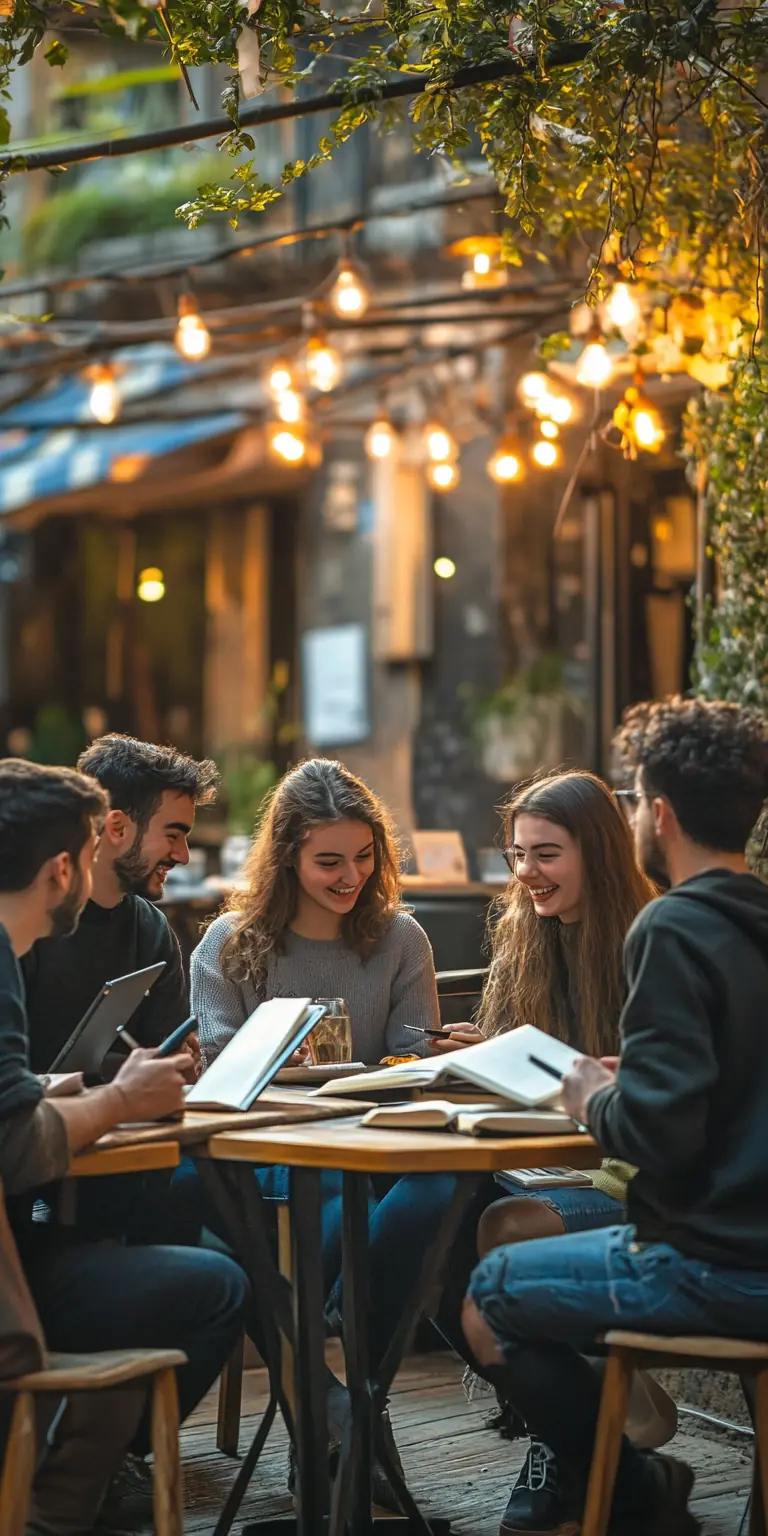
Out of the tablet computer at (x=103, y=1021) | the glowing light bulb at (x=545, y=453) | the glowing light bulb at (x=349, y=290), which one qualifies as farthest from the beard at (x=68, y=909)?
the glowing light bulb at (x=349, y=290)

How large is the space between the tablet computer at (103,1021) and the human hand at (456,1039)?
909 millimetres

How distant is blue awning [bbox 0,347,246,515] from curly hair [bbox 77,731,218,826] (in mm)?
7095

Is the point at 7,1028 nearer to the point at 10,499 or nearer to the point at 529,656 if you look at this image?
the point at 529,656

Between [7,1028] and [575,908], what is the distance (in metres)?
1.57

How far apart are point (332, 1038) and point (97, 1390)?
4.12ft

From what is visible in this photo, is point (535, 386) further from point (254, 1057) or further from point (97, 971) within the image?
point (254, 1057)

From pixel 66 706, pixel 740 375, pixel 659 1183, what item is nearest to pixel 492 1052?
pixel 659 1183

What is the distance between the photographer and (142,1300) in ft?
10.9

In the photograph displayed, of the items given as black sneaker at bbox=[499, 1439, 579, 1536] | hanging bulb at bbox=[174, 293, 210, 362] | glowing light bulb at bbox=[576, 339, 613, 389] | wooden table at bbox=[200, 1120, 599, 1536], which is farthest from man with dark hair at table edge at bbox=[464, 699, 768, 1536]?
hanging bulb at bbox=[174, 293, 210, 362]

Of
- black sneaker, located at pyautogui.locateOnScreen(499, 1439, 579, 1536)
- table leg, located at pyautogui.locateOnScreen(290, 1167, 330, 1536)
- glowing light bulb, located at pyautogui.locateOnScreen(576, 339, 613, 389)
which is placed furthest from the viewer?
glowing light bulb, located at pyautogui.locateOnScreen(576, 339, 613, 389)

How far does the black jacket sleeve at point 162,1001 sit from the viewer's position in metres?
4.46

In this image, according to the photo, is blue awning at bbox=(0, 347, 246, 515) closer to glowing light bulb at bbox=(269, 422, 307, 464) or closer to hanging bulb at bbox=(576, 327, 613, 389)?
glowing light bulb at bbox=(269, 422, 307, 464)

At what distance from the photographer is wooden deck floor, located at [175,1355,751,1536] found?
4086mm

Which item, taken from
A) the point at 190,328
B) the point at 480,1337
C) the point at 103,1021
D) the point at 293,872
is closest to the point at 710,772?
the point at 480,1337
